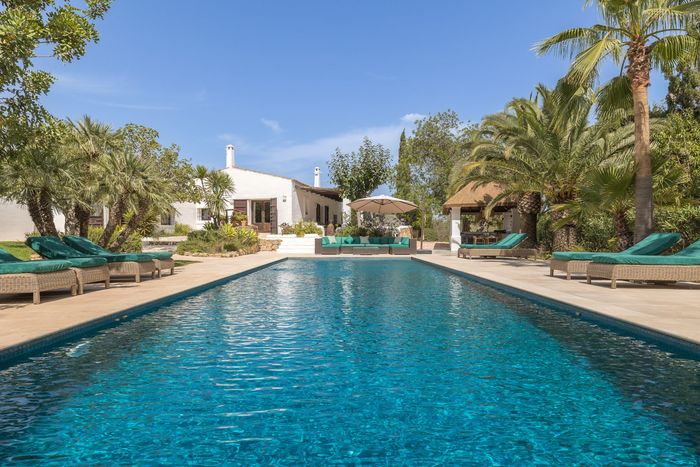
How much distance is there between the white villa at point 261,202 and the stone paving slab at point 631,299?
22.1 m

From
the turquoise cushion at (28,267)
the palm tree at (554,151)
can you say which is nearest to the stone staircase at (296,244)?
the palm tree at (554,151)

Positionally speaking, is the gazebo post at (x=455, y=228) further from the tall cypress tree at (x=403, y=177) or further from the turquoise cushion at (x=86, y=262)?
the turquoise cushion at (x=86, y=262)

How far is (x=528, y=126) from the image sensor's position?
19203 millimetres

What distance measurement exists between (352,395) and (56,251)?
7.98 m

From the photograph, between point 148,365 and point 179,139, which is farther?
point 179,139

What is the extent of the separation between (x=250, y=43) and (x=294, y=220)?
45.7 feet

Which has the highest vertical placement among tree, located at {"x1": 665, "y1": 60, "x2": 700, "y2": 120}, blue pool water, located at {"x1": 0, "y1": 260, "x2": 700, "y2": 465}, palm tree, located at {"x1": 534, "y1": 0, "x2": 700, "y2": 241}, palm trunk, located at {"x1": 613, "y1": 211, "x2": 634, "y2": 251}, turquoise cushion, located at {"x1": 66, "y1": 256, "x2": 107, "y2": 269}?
tree, located at {"x1": 665, "y1": 60, "x2": 700, "y2": 120}

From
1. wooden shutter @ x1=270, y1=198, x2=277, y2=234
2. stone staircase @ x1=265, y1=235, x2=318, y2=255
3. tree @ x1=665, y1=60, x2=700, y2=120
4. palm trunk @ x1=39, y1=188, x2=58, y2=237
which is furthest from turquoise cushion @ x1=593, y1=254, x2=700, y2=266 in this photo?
wooden shutter @ x1=270, y1=198, x2=277, y2=234

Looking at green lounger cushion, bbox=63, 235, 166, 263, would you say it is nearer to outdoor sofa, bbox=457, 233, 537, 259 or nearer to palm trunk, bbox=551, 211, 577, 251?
outdoor sofa, bbox=457, 233, 537, 259

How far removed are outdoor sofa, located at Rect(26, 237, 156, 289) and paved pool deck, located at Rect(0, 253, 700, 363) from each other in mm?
289

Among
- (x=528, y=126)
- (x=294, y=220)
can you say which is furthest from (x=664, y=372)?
(x=294, y=220)

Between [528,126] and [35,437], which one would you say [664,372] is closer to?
[35,437]

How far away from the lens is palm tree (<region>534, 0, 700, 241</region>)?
11.5 meters

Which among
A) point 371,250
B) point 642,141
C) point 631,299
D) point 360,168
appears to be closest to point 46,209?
point 631,299
